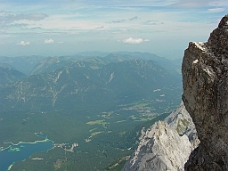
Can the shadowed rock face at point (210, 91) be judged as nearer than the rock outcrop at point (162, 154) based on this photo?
Yes

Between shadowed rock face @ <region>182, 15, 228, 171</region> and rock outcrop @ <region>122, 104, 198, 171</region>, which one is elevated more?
shadowed rock face @ <region>182, 15, 228, 171</region>

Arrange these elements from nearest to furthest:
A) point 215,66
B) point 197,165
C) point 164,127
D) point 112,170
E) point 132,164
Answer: point 215,66
point 197,165
point 132,164
point 164,127
point 112,170

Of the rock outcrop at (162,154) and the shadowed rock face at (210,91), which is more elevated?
the shadowed rock face at (210,91)

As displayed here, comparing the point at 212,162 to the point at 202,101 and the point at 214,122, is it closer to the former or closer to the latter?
the point at 214,122

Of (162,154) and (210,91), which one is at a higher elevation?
(210,91)

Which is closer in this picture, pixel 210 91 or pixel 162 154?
pixel 210 91

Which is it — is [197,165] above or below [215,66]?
below

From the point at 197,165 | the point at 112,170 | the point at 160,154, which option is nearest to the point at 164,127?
the point at 160,154

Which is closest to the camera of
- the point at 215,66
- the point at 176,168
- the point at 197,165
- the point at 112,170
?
the point at 215,66
